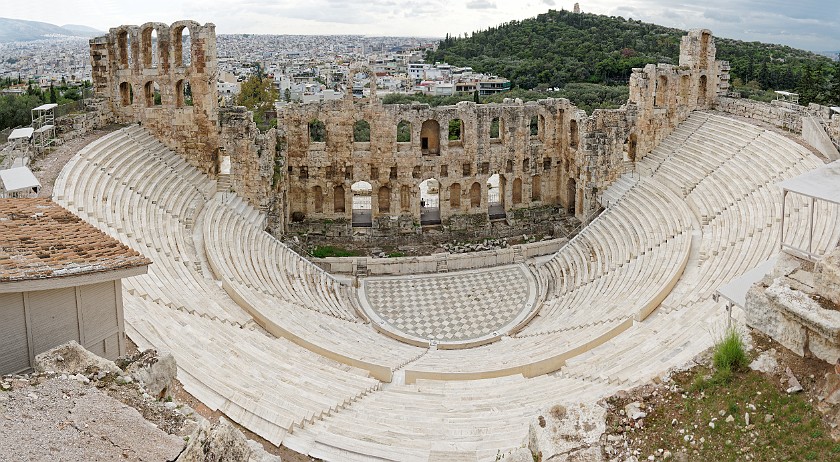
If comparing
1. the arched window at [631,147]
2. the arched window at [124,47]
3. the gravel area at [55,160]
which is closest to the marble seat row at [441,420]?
the gravel area at [55,160]

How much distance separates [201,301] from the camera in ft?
56.4

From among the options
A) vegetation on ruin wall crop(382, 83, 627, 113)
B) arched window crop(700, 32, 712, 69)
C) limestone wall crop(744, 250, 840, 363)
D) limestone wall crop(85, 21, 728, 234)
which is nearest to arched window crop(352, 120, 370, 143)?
vegetation on ruin wall crop(382, 83, 627, 113)

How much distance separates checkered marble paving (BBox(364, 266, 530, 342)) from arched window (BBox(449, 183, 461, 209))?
18.4ft

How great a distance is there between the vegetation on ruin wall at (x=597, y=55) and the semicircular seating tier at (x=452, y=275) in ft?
77.0

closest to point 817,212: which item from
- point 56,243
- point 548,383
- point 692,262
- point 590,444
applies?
point 692,262

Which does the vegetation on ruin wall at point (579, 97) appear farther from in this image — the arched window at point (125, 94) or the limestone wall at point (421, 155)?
the arched window at point (125, 94)

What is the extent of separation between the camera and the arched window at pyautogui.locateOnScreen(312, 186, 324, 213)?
104 feet

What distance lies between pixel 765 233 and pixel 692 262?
2.26 metres

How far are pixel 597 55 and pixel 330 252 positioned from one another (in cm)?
5016

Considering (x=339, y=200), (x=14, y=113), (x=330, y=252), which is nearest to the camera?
(x=330, y=252)

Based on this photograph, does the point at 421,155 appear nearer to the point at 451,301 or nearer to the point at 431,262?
the point at 431,262

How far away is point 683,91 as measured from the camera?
31.5 metres

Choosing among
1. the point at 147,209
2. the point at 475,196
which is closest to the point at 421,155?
the point at 475,196

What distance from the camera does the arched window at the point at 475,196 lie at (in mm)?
32844
